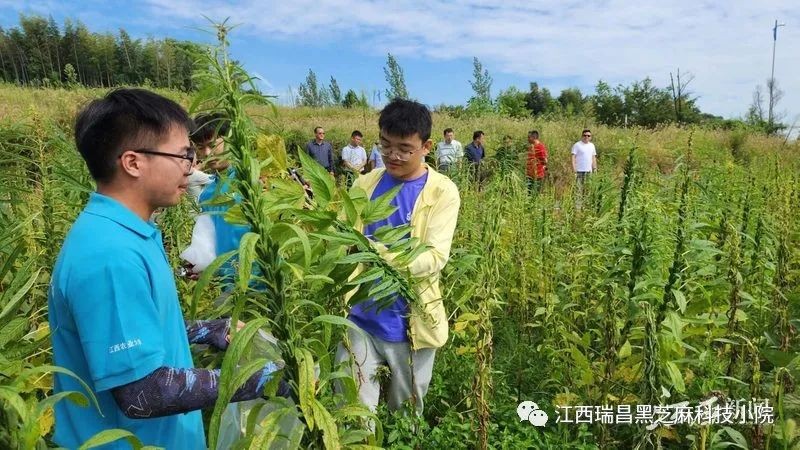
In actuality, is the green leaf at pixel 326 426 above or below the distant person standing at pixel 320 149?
below

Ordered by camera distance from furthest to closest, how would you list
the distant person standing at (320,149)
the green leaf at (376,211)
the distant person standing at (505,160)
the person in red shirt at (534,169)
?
1. the distant person standing at (320,149)
2. the person in red shirt at (534,169)
3. the distant person standing at (505,160)
4. the green leaf at (376,211)

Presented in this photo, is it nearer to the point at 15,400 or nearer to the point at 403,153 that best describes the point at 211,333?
the point at 15,400

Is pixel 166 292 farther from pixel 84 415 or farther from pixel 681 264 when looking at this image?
pixel 681 264

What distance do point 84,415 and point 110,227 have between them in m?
0.42

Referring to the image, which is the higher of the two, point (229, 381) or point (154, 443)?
point (229, 381)

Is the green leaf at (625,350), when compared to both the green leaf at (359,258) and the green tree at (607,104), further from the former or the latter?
the green tree at (607,104)

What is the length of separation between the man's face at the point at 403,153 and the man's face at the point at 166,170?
1.12m

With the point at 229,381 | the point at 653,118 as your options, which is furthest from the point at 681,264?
the point at 653,118

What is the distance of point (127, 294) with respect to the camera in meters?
1.12

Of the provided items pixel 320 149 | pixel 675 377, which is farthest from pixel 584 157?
pixel 675 377

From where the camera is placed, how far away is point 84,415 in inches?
48.3

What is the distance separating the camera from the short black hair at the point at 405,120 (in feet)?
7.53

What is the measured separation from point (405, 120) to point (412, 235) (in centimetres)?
48

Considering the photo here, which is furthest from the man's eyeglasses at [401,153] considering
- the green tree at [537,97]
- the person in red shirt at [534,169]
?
the green tree at [537,97]
